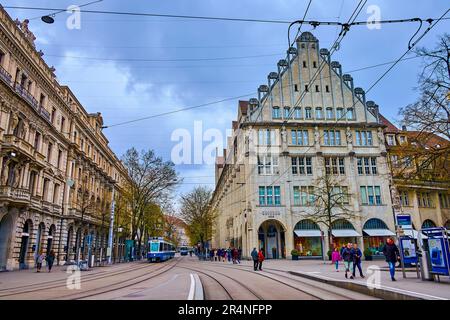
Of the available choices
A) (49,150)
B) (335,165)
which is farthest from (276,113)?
(49,150)

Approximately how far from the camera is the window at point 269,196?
43.5 m

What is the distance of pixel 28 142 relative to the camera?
29.5m

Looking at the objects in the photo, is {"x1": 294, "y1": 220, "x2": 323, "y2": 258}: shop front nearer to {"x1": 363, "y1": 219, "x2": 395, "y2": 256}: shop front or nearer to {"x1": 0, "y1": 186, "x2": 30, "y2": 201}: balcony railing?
{"x1": 363, "y1": 219, "x2": 395, "y2": 256}: shop front

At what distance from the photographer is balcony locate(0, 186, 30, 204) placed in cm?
2539

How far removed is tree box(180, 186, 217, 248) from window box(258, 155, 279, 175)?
16.7 metres

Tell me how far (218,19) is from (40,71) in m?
26.4

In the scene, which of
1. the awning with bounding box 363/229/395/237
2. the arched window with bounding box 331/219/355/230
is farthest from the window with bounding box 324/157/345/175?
the awning with bounding box 363/229/395/237

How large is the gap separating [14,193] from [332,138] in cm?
3810

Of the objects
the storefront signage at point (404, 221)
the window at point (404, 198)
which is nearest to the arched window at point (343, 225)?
the window at point (404, 198)

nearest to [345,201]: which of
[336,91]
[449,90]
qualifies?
[336,91]

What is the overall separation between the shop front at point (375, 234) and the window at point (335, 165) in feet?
24.5

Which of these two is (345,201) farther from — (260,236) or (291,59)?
(291,59)

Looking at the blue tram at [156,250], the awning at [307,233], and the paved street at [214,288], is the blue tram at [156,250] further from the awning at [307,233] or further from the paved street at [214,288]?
the paved street at [214,288]

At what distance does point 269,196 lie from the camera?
4378cm
